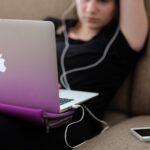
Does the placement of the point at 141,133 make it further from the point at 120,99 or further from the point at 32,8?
the point at 32,8

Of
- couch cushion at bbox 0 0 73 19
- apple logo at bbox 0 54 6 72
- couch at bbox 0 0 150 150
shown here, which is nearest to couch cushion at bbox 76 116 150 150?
couch at bbox 0 0 150 150

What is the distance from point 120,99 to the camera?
1622mm

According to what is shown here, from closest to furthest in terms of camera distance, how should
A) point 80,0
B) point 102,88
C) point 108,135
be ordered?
1. point 108,135
2. point 102,88
3. point 80,0

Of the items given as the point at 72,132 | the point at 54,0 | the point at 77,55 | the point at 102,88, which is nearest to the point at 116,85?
the point at 102,88

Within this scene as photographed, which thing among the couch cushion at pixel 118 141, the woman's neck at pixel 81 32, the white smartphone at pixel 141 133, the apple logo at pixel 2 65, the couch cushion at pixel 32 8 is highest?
the couch cushion at pixel 32 8

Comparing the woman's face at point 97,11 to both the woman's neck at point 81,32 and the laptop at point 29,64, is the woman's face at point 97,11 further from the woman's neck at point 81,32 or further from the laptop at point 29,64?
the laptop at point 29,64

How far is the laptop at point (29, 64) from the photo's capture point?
1062mm

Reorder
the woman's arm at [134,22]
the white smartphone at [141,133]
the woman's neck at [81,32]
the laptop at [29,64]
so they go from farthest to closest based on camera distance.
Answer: the woman's neck at [81,32] < the woman's arm at [134,22] < the white smartphone at [141,133] < the laptop at [29,64]

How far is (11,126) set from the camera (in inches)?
45.7

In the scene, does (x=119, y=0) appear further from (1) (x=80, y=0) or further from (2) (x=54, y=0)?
(2) (x=54, y=0)

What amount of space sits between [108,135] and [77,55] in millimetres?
433

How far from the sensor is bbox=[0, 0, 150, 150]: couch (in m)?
1.21

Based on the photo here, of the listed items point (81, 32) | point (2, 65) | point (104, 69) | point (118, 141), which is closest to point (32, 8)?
point (81, 32)

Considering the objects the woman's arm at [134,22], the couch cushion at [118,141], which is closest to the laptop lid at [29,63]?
the couch cushion at [118,141]
